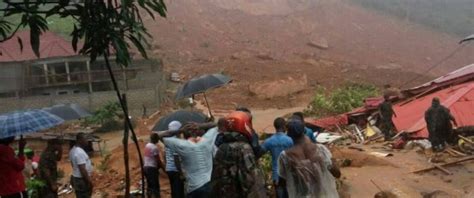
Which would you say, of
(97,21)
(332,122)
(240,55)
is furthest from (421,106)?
(240,55)

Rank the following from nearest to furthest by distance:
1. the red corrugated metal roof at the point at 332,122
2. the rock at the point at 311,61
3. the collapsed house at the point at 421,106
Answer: the collapsed house at the point at 421,106, the red corrugated metal roof at the point at 332,122, the rock at the point at 311,61

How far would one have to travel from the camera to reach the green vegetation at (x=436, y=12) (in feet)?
159

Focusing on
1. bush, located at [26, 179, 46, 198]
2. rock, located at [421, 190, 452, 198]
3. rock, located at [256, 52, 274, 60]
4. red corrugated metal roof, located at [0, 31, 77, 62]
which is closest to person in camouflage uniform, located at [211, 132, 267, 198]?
bush, located at [26, 179, 46, 198]

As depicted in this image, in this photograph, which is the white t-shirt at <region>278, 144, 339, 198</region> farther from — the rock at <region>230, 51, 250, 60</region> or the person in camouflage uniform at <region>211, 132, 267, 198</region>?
the rock at <region>230, 51, 250, 60</region>

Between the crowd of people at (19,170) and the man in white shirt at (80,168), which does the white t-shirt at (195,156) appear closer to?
the man in white shirt at (80,168)

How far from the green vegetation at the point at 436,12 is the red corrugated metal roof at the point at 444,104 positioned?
35.7m

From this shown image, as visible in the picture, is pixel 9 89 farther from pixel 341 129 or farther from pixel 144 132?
pixel 341 129

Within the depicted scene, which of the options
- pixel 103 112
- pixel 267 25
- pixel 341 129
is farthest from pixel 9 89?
pixel 267 25

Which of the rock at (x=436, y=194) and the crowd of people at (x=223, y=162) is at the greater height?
the crowd of people at (x=223, y=162)

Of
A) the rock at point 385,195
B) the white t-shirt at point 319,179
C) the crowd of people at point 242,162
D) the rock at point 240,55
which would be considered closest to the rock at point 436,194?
the rock at point 385,195

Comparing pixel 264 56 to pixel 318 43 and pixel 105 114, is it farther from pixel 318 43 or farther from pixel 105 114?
pixel 105 114

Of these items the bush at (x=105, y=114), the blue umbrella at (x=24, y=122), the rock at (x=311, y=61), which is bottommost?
the bush at (x=105, y=114)

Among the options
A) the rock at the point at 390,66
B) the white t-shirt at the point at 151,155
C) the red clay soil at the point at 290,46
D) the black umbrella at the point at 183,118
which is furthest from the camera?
the rock at the point at 390,66

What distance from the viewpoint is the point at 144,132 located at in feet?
66.6
